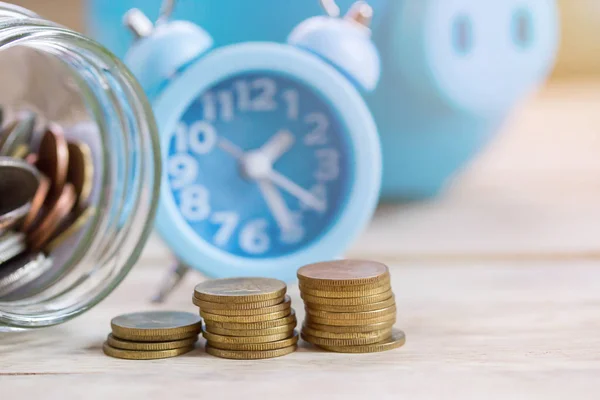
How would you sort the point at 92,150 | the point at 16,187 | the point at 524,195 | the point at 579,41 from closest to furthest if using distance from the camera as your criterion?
the point at 16,187 → the point at 92,150 → the point at 524,195 → the point at 579,41

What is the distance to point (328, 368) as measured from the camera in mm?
677

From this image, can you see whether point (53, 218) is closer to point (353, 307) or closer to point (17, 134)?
point (17, 134)

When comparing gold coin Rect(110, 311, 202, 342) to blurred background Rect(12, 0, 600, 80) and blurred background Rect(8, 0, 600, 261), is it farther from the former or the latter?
blurred background Rect(12, 0, 600, 80)

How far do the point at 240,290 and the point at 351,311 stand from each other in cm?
10

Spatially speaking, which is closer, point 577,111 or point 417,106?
point 417,106

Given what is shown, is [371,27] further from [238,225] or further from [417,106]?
[238,225]

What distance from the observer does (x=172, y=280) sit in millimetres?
906

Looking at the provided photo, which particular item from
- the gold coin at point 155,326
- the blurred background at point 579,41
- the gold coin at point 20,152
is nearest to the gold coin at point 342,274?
the gold coin at point 155,326

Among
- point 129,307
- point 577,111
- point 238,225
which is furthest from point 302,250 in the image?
point 577,111

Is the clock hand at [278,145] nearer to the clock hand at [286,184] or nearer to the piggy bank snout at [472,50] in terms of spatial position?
the clock hand at [286,184]

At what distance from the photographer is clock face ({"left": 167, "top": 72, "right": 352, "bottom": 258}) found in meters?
0.96

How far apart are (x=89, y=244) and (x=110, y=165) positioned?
10cm

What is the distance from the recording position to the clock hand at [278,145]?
980 mm

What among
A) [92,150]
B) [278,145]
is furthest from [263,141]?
[92,150]
